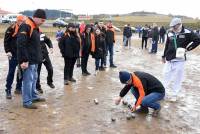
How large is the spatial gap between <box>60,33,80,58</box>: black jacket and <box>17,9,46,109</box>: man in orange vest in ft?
10.3

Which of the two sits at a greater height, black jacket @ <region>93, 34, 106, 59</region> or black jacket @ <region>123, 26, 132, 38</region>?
black jacket @ <region>93, 34, 106, 59</region>

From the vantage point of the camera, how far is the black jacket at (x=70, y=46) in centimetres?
1247

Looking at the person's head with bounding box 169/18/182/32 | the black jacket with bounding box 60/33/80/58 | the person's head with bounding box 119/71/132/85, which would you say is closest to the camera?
the person's head with bounding box 119/71/132/85

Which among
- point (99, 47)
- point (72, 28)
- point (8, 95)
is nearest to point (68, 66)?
point (72, 28)

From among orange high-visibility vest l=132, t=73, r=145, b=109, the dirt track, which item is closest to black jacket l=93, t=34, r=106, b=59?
the dirt track

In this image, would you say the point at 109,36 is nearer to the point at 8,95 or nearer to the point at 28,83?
the point at 8,95

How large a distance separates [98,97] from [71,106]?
1.39 m

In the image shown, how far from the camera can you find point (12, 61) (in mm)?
9984

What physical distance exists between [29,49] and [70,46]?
11.7 ft

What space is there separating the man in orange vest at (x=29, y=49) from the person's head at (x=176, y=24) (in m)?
3.29

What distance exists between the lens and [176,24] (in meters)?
10.5

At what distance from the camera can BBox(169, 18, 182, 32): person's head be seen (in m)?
10.5

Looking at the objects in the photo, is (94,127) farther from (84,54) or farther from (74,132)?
(84,54)

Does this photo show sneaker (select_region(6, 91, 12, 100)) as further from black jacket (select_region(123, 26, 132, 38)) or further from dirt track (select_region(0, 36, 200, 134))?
black jacket (select_region(123, 26, 132, 38))
